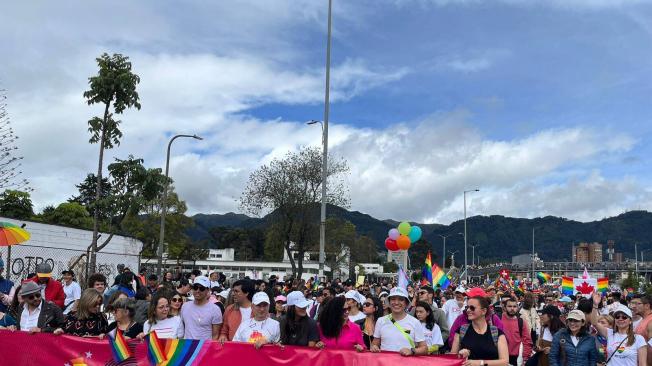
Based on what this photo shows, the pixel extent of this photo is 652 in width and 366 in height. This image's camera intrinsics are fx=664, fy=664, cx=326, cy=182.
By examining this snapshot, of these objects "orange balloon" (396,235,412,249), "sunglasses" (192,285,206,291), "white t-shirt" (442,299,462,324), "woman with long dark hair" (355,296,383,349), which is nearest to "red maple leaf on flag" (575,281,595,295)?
"orange balloon" (396,235,412,249)

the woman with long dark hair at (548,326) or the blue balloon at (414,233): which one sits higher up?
the blue balloon at (414,233)

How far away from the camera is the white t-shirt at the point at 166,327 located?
304 inches

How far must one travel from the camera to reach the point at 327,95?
26609 mm

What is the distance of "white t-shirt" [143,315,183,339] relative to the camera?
7715 mm

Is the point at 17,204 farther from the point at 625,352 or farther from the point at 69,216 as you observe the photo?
the point at 625,352

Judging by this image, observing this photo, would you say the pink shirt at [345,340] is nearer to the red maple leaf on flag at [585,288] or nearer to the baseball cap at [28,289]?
the baseball cap at [28,289]

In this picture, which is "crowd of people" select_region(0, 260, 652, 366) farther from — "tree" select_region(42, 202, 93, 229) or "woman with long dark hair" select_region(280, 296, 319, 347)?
"tree" select_region(42, 202, 93, 229)

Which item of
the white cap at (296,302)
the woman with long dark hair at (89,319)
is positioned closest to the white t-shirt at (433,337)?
the white cap at (296,302)

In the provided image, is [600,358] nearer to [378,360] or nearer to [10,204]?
[378,360]

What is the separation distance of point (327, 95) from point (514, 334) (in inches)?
688

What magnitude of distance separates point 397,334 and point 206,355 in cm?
215

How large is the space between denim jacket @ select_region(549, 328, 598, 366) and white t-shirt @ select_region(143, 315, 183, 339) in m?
4.33

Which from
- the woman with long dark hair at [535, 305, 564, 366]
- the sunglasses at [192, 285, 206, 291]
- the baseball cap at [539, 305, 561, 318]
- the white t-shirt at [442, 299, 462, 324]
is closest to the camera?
the sunglasses at [192, 285, 206, 291]

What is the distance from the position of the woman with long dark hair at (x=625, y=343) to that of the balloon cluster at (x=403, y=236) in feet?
63.5
